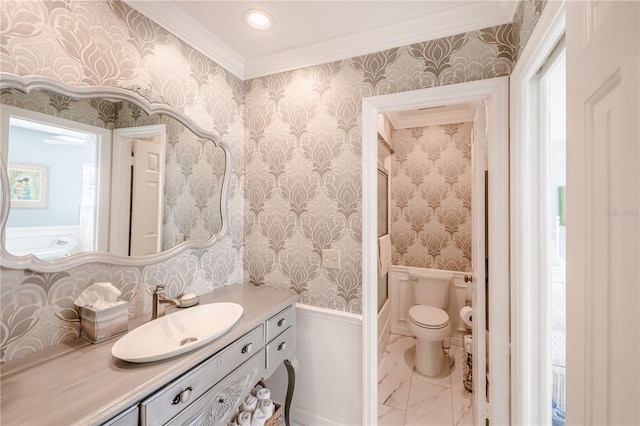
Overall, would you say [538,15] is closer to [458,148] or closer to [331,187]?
[331,187]

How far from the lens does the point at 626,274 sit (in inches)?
14.6

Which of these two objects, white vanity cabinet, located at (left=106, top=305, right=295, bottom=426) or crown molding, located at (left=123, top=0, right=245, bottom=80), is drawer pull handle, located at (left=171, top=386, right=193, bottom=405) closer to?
white vanity cabinet, located at (left=106, top=305, right=295, bottom=426)

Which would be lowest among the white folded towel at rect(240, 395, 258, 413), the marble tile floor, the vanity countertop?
the marble tile floor

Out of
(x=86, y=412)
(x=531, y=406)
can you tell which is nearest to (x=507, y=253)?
(x=531, y=406)

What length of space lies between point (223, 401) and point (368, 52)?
1.93 m

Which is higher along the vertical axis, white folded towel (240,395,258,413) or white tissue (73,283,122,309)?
white tissue (73,283,122,309)

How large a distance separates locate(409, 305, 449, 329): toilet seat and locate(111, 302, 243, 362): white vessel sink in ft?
5.36

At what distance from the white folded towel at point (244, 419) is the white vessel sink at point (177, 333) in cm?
50

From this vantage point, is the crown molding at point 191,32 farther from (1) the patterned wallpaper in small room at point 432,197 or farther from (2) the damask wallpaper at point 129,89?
(1) the patterned wallpaper in small room at point 432,197

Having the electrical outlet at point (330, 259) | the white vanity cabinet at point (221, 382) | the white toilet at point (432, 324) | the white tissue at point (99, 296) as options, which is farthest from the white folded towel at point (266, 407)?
the white toilet at point (432, 324)

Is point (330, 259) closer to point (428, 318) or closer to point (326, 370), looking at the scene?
point (326, 370)

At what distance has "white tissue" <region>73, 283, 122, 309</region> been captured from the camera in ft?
3.57

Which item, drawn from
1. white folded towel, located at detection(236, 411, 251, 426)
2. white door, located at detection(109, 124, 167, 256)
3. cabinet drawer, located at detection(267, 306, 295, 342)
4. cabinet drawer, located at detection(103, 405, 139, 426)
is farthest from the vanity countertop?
white folded towel, located at detection(236, 411, 251, 426)

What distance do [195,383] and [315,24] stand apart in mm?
1809
